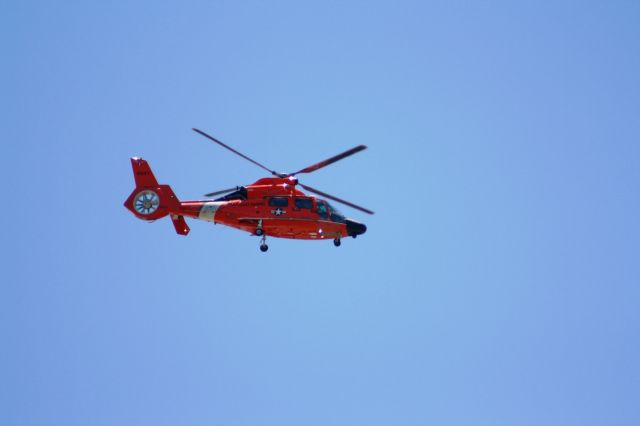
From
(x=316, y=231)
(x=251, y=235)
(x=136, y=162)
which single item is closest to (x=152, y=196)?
(x=136, y=162)

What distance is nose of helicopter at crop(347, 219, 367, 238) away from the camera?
39625 millimetres

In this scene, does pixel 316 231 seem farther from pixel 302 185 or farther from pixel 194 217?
pixel 194 217

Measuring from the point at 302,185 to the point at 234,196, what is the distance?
317 cm

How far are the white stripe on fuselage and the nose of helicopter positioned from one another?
567 cm

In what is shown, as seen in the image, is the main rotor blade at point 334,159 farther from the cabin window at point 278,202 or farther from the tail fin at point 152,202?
the tail fin at point 152,202

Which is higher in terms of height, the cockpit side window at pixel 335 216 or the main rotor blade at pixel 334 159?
the main rotor blade at pixel 334 159

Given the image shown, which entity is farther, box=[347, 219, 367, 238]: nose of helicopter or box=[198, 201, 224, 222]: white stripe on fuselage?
box=[347, 219, 367, 238]: nose of helicopter

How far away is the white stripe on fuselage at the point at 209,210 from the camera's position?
3919 cm

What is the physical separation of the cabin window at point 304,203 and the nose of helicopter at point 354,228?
199 centimetres

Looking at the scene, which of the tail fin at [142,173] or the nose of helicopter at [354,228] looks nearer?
the nose of helicopter at [354,228]

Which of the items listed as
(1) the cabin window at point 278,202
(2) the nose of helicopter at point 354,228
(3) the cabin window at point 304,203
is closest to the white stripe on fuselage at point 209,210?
(1) the cabin window at point 278,202

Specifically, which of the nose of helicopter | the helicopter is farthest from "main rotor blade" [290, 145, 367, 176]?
the nose of helicopter

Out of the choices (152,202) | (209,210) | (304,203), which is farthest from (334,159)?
(152,202)

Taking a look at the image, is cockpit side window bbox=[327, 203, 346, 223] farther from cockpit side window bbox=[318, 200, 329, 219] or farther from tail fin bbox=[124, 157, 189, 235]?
tail fin bbox=[124, 157, 189, 235]
